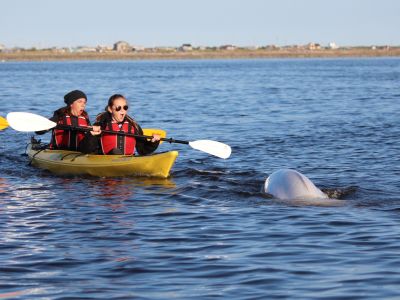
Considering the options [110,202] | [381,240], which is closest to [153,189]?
[110,202]

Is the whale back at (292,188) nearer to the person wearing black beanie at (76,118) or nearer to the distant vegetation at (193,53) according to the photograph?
the person wearing black beanie at (76,118)

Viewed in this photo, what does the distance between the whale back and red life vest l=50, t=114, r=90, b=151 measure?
366cm

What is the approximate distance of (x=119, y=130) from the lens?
12.8 m

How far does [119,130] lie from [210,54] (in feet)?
576

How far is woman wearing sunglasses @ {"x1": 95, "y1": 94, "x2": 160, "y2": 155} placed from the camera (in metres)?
12.6

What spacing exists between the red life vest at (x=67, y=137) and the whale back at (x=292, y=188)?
366 centimetres

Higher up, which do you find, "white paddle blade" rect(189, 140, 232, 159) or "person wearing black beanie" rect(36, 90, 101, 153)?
"person wearing black beanie" rect(36, 90, 101, 153)

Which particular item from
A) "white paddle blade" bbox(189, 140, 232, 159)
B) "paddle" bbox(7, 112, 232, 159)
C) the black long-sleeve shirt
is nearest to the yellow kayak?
the black long-sleeve shirt

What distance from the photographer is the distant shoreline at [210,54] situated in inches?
6639

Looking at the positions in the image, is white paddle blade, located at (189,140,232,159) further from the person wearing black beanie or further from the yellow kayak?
the person wearing black beanie

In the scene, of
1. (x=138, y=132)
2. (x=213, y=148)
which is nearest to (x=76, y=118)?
(x=138, y=132)

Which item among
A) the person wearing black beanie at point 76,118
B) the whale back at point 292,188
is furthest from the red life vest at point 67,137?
the whale back at point 292,188

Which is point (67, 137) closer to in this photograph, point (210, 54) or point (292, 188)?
point (292, 188)

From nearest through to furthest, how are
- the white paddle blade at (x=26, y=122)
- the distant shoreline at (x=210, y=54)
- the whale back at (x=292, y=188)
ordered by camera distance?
the whale back at (x=292, y=188), the white paddle blade at (x=26, y=122), the distant shoreline at (x=210, y=54)
